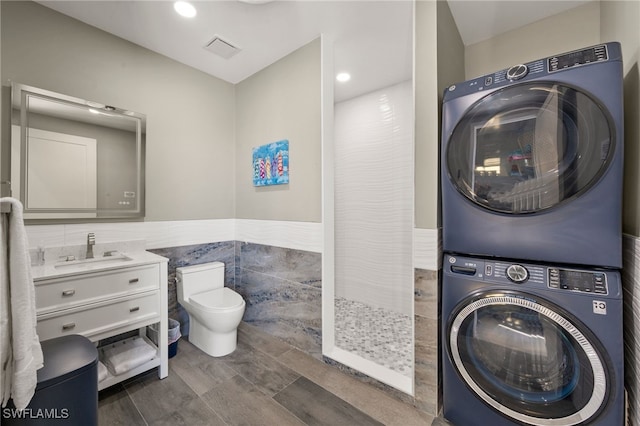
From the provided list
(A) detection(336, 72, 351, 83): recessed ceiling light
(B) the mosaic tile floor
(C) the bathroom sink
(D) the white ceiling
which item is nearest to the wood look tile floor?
(B) the mosaic tile floor

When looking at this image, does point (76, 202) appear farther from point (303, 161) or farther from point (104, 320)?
point (303, 161)

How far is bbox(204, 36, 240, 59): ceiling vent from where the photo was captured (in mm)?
2041

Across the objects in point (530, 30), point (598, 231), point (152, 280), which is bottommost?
point (152, 280)

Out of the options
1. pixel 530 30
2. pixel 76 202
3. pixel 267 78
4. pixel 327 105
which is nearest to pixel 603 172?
pixel 530 30

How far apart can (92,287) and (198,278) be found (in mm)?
796

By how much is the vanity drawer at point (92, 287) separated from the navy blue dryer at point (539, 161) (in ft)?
6.07

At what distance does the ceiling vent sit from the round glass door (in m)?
1.87

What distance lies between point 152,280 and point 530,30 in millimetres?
3046

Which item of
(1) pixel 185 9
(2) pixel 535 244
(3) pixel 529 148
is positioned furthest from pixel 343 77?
(2) pixel 535 244

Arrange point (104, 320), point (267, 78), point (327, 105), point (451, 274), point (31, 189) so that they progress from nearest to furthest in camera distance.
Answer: point (451, 274) → point (104, 320) → point (31, 189) → point (327, 105) → point (267, 78)

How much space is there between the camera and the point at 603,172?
1.02 meters

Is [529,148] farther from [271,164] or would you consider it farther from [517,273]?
[271,164]

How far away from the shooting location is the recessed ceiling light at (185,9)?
168 cm

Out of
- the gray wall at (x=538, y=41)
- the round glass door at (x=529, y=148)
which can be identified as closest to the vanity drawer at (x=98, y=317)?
the round glass door at (x=529, y=148)
